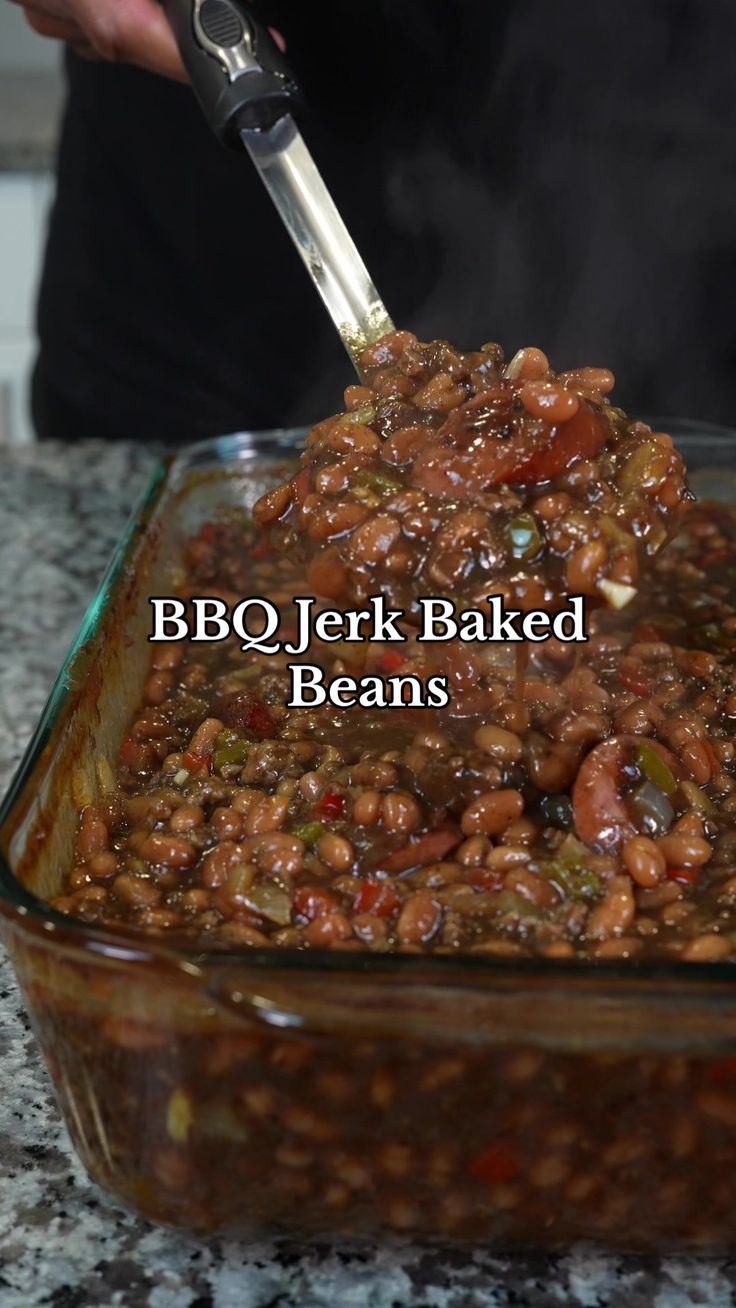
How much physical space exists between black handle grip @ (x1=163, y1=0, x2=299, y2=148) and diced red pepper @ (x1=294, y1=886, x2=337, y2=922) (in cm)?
146

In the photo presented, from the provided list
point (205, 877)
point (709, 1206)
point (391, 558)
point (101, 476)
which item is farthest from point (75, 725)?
point (101, 476)

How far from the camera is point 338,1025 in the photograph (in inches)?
61.6

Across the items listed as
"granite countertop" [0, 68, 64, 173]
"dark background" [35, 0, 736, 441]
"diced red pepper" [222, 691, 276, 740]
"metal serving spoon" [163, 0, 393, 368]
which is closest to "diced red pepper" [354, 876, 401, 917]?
"diced red pepper" [222, 691, 276, 740]

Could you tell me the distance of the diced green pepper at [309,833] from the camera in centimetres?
217

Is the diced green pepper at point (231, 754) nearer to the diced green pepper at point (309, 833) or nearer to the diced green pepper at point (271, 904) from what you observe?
the diced green pepper at point (309, 833)

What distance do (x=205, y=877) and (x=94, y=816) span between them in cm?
25

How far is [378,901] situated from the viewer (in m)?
1.97

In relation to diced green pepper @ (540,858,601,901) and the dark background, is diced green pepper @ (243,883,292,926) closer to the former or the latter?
diced green pepper @ (540,858,601,901)

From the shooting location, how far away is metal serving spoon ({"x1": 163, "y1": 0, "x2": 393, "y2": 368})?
2590mm

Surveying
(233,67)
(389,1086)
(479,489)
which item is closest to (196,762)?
(479,489)

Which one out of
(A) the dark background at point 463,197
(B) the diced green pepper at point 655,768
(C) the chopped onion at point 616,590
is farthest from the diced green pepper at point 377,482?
(A) the dark background at point 463,197

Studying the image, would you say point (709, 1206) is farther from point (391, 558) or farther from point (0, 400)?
point (0, 400)

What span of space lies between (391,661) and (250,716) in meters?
0.31

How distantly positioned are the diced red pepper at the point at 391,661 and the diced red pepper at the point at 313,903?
74 cm
